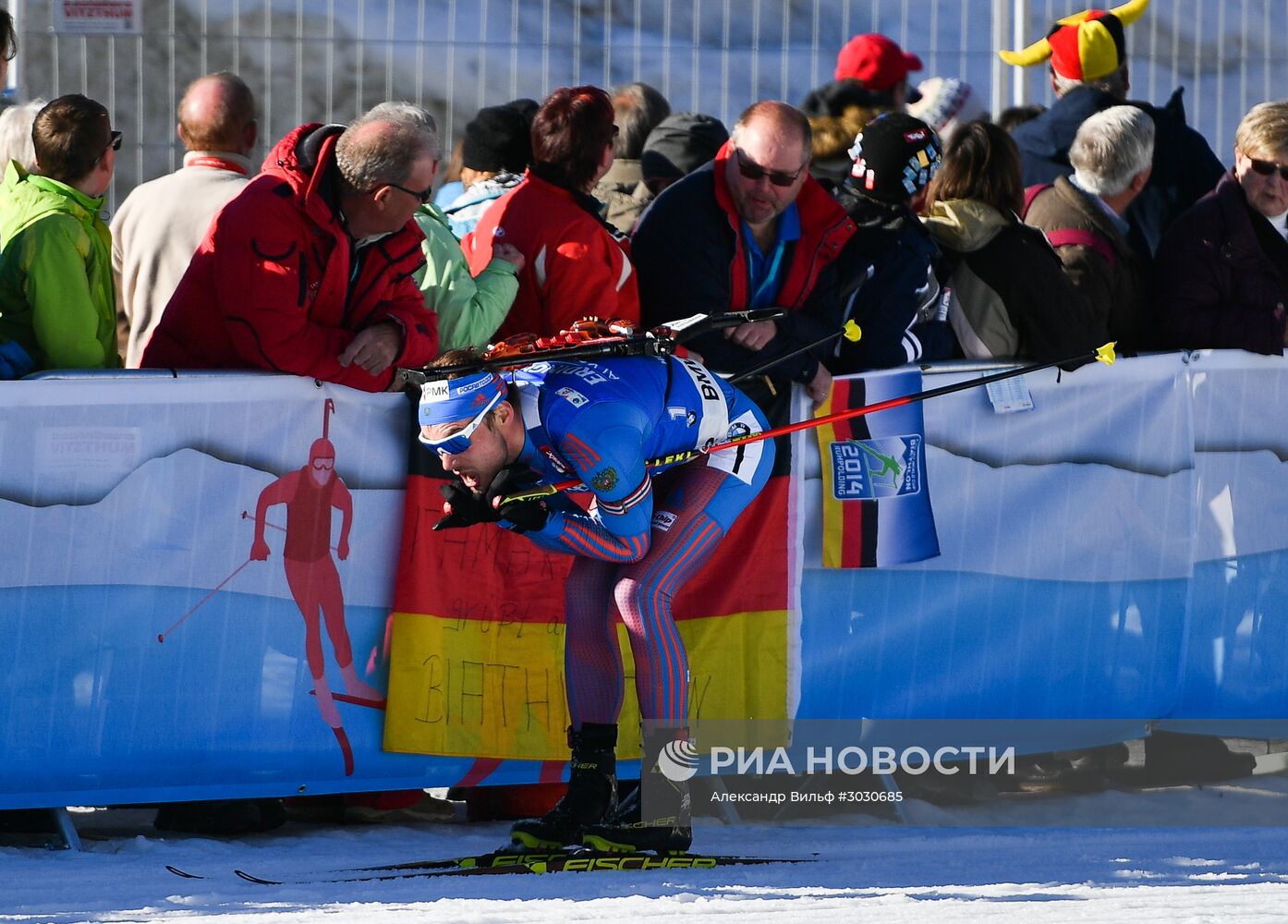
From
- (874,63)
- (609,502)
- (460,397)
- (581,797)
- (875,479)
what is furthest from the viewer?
(874,63)

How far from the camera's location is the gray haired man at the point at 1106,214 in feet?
21.2

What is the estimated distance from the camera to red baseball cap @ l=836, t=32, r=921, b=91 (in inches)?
315

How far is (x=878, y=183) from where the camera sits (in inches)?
238

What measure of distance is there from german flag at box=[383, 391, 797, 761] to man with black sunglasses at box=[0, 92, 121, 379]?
1.02 metres

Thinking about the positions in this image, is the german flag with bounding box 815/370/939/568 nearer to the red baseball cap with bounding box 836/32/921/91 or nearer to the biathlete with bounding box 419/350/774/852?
the biathlete with bounding box 419/350/774/852

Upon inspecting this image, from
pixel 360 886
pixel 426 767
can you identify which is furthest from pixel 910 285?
pixel 360 886

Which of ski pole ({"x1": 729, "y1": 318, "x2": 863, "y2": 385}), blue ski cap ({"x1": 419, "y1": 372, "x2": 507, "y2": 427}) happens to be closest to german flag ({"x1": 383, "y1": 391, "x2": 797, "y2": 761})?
ski pole ({"x1": 729, "y1": 318, "x2": 863, "y2": 385})

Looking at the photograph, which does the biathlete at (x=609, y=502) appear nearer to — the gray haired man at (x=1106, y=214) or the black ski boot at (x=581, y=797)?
the black ski boot at (x=581, y=797)

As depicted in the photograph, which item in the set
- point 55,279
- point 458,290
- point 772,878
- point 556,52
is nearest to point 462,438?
point 458,290

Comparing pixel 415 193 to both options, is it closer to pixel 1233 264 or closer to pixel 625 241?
pixel 625 241

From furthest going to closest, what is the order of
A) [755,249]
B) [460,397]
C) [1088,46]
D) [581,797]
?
1. [1088,46]
2. [755,249]
3. [581,797]
4. [460,397]

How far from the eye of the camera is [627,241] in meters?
6.23

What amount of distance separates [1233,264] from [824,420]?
1899mm

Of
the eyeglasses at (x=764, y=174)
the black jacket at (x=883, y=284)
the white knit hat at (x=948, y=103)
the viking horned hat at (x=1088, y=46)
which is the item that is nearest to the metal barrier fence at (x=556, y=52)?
the white knit hat at (x=948, y=103)
